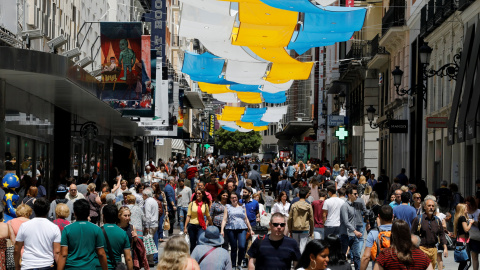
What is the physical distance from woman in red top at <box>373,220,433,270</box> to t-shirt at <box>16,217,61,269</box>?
3.66 metres

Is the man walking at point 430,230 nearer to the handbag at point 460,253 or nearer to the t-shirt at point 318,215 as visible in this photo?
the handbag at point 460,253

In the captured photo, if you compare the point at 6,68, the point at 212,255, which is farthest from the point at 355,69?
the point at 212,255

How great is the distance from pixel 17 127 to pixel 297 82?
76.1m

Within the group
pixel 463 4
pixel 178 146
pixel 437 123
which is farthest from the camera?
pixel 178 146

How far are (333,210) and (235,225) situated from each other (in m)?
1.80

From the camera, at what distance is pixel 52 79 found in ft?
63.3

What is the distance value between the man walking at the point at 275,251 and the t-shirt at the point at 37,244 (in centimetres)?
218

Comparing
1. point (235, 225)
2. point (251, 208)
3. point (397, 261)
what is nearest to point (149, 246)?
point (235, 225)

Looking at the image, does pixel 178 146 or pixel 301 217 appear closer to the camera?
pixel 301 217

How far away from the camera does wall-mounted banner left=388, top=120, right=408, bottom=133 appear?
1325 inches

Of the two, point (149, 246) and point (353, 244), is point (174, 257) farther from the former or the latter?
point (353, 244)

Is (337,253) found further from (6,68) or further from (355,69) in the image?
(355,69)

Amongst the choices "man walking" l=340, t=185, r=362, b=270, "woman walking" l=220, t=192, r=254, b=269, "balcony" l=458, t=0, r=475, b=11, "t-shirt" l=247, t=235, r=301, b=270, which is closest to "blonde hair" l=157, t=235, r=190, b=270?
"t-shirt" l=247, t=235, r=301, b=270

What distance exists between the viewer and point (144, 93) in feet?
81.9
